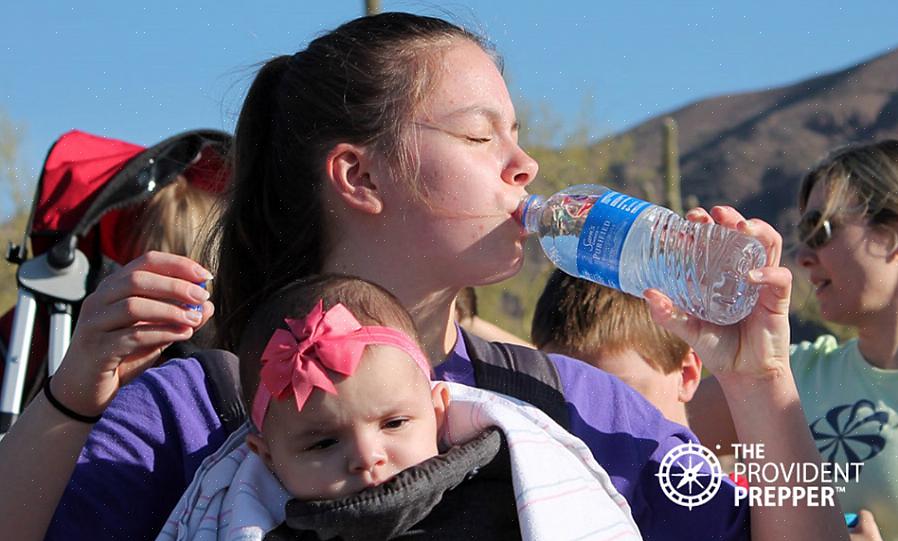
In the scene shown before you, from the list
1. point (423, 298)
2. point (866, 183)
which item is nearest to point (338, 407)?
point (423, 298)

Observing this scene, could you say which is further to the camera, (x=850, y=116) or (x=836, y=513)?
(x=850, y=116)

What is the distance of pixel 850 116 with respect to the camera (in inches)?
2287

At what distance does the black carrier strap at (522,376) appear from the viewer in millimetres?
1926

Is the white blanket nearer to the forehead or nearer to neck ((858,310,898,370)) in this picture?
the forehead

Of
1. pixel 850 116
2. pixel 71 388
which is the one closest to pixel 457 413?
pixel 71 388

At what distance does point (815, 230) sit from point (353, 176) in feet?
7.03

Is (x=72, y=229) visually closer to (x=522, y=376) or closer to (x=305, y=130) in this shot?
(x=305, y=130)

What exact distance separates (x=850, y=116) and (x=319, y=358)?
60.7m

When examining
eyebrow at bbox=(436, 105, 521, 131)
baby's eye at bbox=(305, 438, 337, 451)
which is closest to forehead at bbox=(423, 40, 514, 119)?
eyebrow at bbox=(436, 105, 521, 131)

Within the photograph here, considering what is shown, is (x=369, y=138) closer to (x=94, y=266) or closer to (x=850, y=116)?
(x=94, y=266)

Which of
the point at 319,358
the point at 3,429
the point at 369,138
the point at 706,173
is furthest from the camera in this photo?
the point at 706,173

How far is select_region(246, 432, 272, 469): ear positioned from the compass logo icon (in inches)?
25.8

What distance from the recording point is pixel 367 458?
1.62 meters

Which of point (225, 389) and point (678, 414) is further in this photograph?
point (678, 414)
